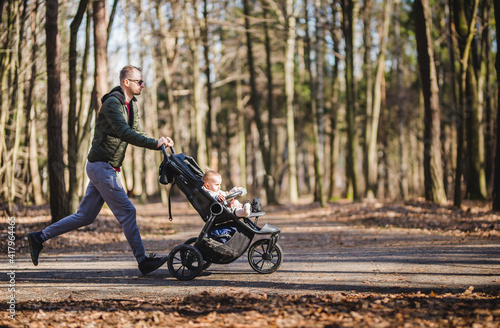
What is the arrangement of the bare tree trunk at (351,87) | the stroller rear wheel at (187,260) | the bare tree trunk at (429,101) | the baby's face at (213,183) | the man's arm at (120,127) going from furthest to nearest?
1. the bare tree trunk at (351,87)
2. the bare tree trunk at (429,101)
3. the baby's face at (213,183)
4. the stroller rear wheel at (187,260)
5. the man's arm at (120,127)

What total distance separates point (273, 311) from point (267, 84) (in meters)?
27.7

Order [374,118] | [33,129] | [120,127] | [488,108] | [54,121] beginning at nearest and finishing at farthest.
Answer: [120,127] → [54,121] → [374,118] → [33,129] → [488,108]

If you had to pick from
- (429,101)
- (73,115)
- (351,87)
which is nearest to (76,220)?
(73,115)

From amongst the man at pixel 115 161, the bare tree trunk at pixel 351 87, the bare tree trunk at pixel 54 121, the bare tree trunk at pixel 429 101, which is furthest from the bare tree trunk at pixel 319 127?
the man at pixel 115 161

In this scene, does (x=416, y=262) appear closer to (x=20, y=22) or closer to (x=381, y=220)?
(x=381, y=220)

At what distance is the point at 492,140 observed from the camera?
24125mm

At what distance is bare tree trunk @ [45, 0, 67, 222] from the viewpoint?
1252 cm

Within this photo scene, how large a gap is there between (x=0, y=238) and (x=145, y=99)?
97.7 ft

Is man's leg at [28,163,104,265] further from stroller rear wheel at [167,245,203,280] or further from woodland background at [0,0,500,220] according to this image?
woodland background at [0,0,500,220]

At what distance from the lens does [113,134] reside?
22.0 ft

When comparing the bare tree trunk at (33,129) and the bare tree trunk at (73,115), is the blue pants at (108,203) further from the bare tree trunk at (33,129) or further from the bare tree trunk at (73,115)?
the bare tree trunk at (33,129)

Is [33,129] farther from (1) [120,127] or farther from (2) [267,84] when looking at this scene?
(1) [120,127]

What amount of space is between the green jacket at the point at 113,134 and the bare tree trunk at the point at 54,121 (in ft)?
20.4

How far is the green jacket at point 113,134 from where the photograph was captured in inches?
257
